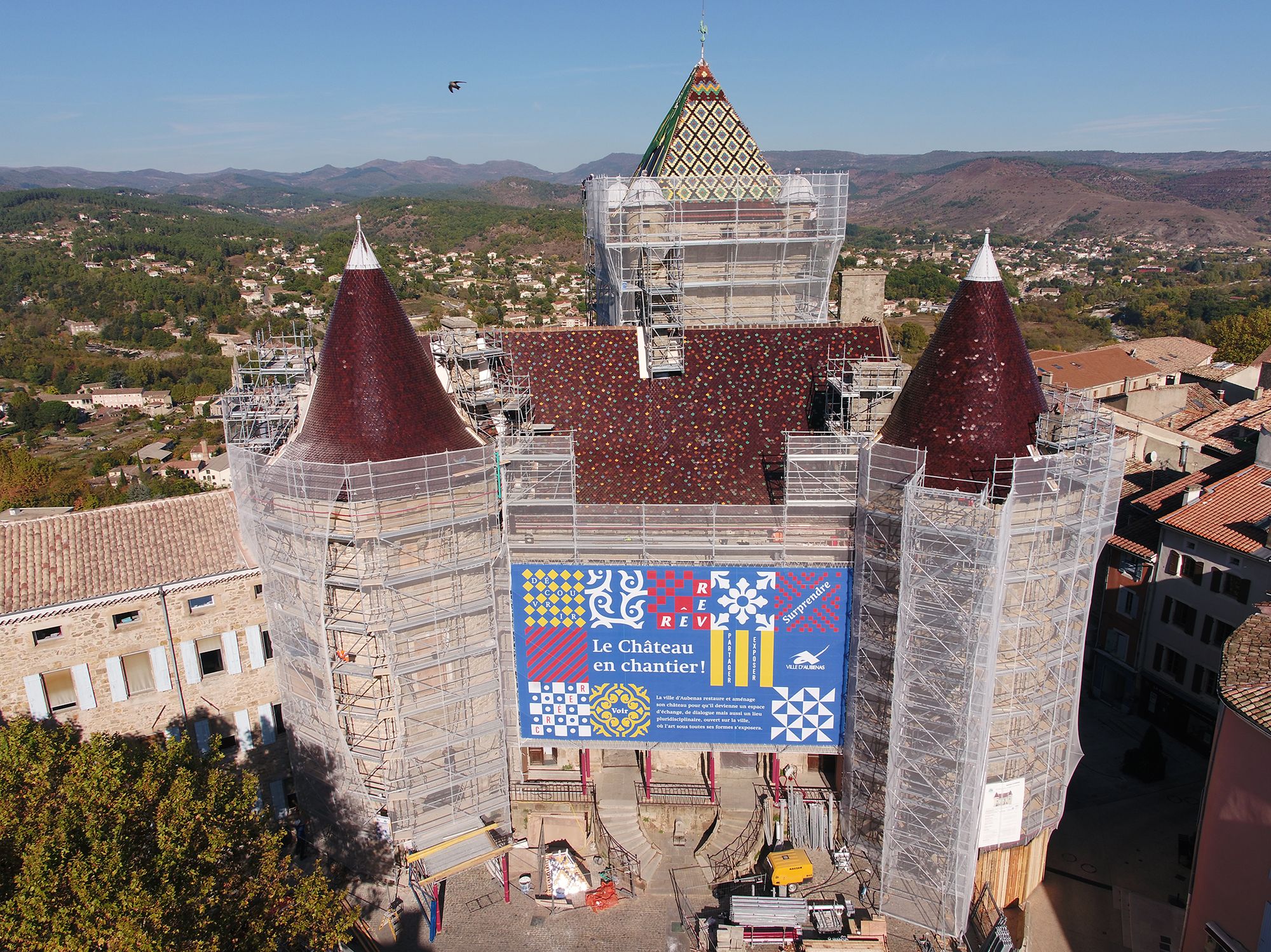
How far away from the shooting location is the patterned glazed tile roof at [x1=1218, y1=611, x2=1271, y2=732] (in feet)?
41.3

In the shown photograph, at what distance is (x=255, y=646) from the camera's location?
19875mm

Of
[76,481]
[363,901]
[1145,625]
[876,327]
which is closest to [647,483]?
[876,327]

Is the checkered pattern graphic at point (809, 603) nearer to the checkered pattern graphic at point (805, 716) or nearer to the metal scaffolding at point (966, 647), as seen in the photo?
the metal scaffolding at point (966, 647)

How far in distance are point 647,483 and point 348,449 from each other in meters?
6.67

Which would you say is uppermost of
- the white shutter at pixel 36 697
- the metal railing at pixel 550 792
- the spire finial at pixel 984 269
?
the spire finial at pixel 984 269

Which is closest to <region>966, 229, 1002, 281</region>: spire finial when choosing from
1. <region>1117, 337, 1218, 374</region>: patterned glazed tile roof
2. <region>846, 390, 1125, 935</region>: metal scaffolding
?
<region>846, 390, 1125, 935</region>: metal scaffolding

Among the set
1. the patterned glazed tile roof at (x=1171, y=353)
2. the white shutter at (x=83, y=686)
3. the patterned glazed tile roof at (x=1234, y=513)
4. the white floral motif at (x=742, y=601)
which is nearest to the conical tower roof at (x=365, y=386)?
the white floral motif at (x=742, y=601)

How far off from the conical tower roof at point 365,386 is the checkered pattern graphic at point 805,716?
908cm

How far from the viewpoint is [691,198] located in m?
24.0

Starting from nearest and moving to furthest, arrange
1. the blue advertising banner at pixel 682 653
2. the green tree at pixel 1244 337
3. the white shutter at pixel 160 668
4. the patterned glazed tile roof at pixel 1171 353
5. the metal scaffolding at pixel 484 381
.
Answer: the blue advertising banner at pixel 682 653 < the white shutter at pixel 160 668 < the metal scaffolding at pixel 484 381 < the patterned glazed tile roof at pixel 1171 353 < the green tree at pixel 1244 337

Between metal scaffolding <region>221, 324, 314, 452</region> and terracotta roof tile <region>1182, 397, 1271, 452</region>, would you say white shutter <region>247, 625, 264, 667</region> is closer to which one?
metal scaffolding <region>221, 324, 314, 452</region>

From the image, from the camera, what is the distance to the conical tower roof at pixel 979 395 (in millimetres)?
16094

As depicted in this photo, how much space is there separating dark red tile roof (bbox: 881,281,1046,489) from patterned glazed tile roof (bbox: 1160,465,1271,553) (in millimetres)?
10544

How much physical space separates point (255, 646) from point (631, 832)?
981 centimetres
